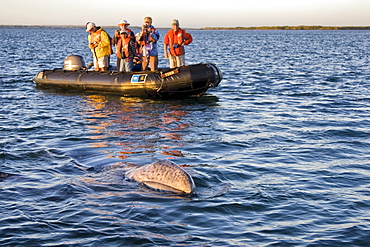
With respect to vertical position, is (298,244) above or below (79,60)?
below

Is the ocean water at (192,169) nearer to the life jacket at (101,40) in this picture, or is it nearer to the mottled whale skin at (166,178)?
the mottled whale skin at (166,178)

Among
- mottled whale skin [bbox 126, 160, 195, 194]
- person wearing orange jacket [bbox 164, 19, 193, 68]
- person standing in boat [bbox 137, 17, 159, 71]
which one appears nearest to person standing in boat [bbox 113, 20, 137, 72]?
person standing in boat [bbox 137, 17, 159, 71]

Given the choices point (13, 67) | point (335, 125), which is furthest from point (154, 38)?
point (13, 67)

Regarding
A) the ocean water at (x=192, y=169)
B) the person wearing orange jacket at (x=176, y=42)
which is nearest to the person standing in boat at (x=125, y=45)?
the person wearing orange jacket at (x=176, y=42)

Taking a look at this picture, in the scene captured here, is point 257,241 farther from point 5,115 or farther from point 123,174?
point 5,115

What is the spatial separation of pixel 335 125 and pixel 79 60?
1063 cm

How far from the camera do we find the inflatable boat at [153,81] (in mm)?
17047

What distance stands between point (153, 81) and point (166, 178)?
914cm

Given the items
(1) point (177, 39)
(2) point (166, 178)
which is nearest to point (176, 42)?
(1) point (177, 39)

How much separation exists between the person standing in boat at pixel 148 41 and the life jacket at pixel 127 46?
251 millimetres

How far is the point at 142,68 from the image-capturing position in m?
18.4

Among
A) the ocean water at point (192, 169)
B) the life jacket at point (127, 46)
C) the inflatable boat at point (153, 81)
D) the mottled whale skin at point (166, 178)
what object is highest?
the life jacket at point (127, 46)

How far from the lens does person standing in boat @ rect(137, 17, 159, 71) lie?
1704 centimetres

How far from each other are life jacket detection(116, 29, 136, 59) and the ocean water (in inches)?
60.3
